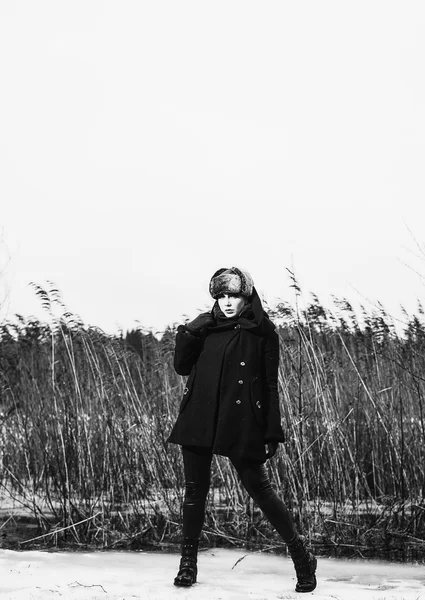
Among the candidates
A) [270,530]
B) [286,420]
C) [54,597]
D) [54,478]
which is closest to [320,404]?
[286,420]

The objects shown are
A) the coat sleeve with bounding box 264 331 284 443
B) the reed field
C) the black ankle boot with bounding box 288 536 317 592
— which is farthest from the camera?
the reed field

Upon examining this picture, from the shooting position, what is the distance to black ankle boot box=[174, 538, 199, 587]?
385cm

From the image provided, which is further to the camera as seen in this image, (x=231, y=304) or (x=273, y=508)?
(x=231, y=304)

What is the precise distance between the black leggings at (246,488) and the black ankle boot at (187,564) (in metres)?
0.04

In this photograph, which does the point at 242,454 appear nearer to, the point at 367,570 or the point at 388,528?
the point at 367,570

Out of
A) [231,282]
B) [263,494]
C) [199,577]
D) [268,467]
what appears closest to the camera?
[263,494]

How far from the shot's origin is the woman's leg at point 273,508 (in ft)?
12.2

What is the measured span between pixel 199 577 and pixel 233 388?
1061 mm

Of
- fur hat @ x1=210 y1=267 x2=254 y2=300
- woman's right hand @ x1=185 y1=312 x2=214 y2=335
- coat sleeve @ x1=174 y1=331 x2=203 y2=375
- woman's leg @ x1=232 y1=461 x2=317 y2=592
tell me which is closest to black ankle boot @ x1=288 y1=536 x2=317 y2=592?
woman's leg @ x1=232 y1=461 x2=317 y2=592

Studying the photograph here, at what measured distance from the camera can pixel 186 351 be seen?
3.90 m

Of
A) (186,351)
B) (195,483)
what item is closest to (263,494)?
(195,483)

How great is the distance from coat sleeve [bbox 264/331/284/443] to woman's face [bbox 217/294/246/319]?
203 mm

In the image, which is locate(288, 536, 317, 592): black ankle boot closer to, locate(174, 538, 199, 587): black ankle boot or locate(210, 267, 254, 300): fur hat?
locate(174, 538, 199, 587): black ankle boot

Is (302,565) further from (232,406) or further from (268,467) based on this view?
(268,467)
